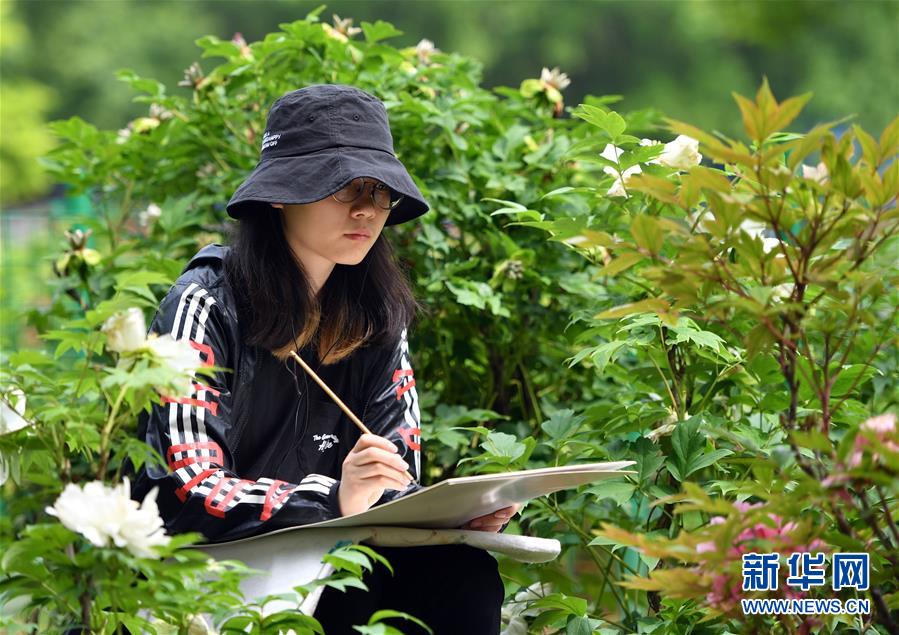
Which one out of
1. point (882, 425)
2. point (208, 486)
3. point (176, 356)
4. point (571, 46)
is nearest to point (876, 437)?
point (882, 425)

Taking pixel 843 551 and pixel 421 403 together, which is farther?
pixel 421 403

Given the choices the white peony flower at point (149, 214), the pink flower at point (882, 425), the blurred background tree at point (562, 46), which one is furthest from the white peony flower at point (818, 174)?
the blurred background tree at point (562, 46)

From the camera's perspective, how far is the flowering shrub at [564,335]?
1411 millimetres

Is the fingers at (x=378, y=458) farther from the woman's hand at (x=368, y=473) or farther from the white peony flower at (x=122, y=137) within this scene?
the white peony flower at (x=122, y=137)

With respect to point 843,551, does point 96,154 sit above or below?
above

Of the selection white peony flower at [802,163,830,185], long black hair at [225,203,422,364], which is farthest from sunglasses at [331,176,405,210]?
white peony flower at [802,163,830,185]

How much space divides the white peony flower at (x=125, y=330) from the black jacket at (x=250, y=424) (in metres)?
0.21

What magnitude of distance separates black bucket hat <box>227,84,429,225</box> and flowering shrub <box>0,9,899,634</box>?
0.24m

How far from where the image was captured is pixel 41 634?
1.68m

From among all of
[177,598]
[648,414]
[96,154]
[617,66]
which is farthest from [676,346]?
[617,66]

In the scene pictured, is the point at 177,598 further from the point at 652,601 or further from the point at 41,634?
the point at 652,601

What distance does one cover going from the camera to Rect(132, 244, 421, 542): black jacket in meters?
1.80

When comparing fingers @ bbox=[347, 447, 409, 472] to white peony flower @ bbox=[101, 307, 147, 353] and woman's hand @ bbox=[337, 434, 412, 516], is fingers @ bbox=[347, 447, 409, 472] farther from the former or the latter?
white peony flower @ bbox=[101, 307, 147, 353]

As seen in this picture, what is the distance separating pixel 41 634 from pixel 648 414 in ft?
3.55
